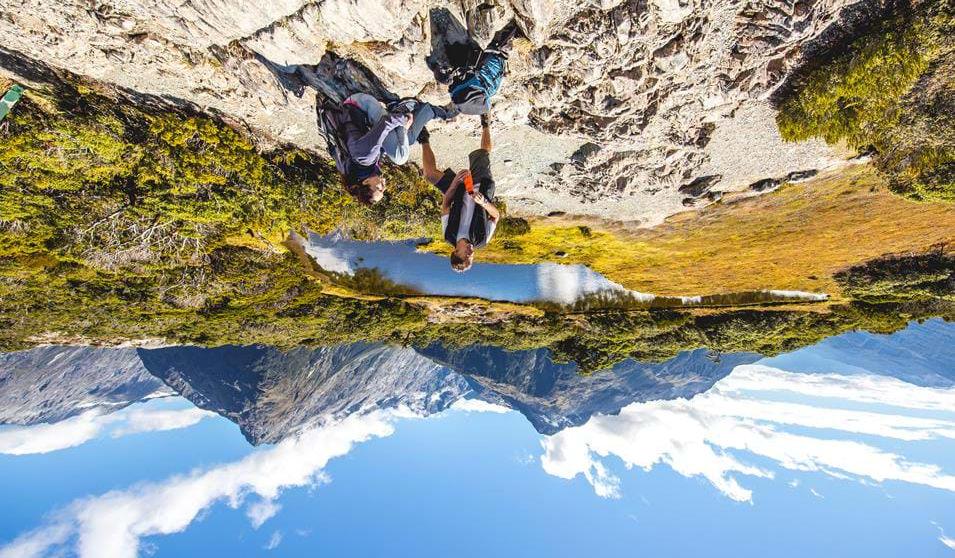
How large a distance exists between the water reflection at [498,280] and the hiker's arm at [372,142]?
8362 mm

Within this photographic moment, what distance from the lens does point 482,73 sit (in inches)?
252

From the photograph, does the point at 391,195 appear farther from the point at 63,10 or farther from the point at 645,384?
the point at 645,384

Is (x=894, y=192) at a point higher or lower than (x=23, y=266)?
lower

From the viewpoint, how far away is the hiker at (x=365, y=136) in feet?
20.4

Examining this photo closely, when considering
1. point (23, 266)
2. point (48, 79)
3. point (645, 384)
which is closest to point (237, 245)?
point (23, 266)

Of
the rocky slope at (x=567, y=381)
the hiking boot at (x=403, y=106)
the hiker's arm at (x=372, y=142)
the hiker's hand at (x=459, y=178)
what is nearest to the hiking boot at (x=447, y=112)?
the hiking boot at (x=403, y=106)

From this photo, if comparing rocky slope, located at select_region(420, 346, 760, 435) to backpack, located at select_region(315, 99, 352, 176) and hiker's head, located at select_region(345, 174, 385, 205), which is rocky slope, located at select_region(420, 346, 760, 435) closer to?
backpack, located at select_region(315, 99, 352, 176)

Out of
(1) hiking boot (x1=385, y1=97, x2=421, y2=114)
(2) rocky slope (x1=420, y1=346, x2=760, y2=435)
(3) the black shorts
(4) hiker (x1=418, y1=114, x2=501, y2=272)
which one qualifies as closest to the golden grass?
(3) the black shorts

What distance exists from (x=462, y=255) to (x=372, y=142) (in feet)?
7.61

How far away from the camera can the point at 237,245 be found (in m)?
12.1

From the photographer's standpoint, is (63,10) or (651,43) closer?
(63,10)

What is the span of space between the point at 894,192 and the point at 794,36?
21.4ft

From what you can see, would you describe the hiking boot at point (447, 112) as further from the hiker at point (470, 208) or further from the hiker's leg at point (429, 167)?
the hiker at point (470, 208)

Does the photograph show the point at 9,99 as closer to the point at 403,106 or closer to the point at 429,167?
the point at 403,106
